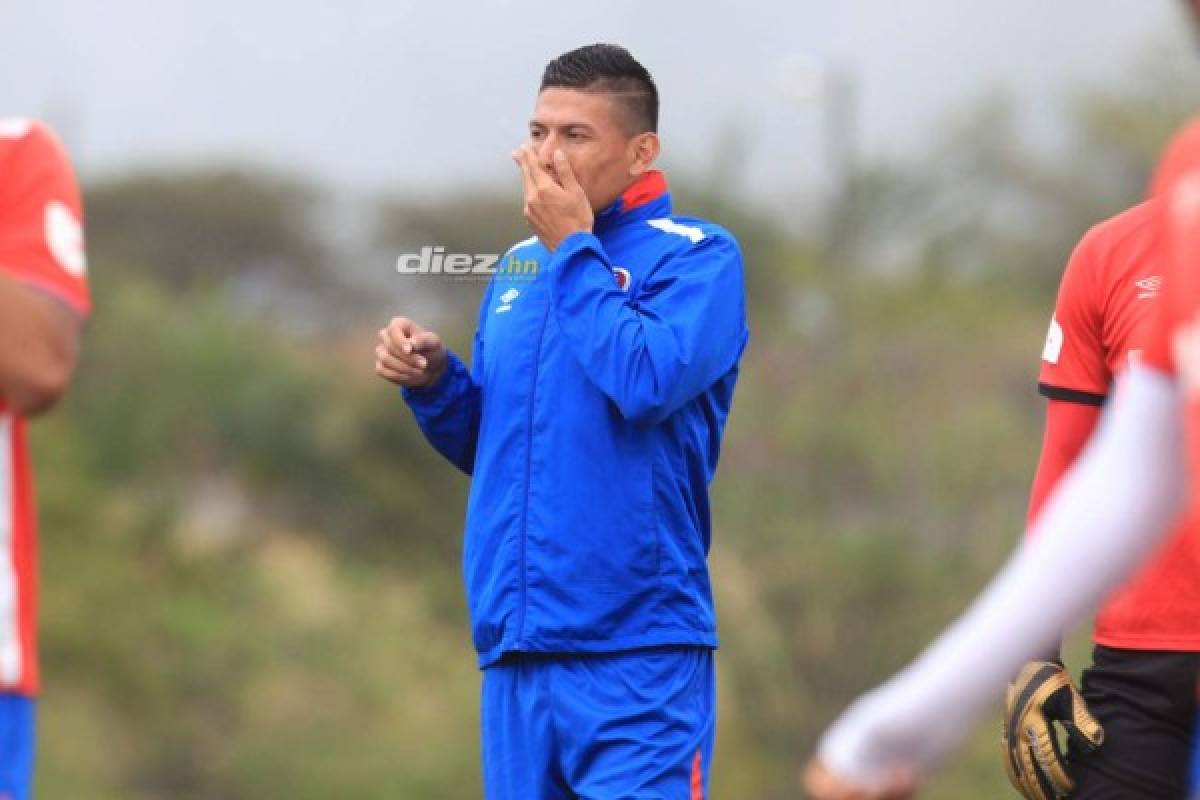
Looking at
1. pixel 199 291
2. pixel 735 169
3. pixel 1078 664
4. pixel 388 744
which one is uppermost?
pixel 735 169

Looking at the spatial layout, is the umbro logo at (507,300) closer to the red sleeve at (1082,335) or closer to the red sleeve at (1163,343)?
the red sleeve at (1082,335)

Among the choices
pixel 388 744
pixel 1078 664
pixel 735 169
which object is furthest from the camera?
pixel 735 169

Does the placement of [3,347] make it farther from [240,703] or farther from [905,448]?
[905,448]

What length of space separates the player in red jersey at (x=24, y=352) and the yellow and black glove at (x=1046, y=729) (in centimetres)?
216

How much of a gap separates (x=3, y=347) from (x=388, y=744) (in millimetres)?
15368

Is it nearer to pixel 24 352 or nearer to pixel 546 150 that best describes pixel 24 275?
pixel 24 352

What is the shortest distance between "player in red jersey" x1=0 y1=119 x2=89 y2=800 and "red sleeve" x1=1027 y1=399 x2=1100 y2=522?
2.22m

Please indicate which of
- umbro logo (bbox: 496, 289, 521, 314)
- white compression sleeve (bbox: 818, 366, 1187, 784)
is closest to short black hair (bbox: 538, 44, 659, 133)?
umbro logo (bbox: 496, 289, 521, 314)

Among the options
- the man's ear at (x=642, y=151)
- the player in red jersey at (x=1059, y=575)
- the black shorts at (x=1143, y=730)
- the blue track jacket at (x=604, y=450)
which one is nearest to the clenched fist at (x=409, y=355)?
the blue track jacket at (x=604, y=450)

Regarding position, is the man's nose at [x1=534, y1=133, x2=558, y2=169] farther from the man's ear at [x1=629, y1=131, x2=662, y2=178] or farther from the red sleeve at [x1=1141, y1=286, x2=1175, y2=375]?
the red sleeve at [x1=1141, y1=286, x2=1175, y2=375]

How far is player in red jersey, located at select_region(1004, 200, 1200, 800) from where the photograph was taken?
4438 mm

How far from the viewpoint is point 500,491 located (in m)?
4.65

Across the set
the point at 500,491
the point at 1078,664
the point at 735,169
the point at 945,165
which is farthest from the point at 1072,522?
the point at 945,165

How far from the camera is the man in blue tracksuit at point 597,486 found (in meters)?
4.50
